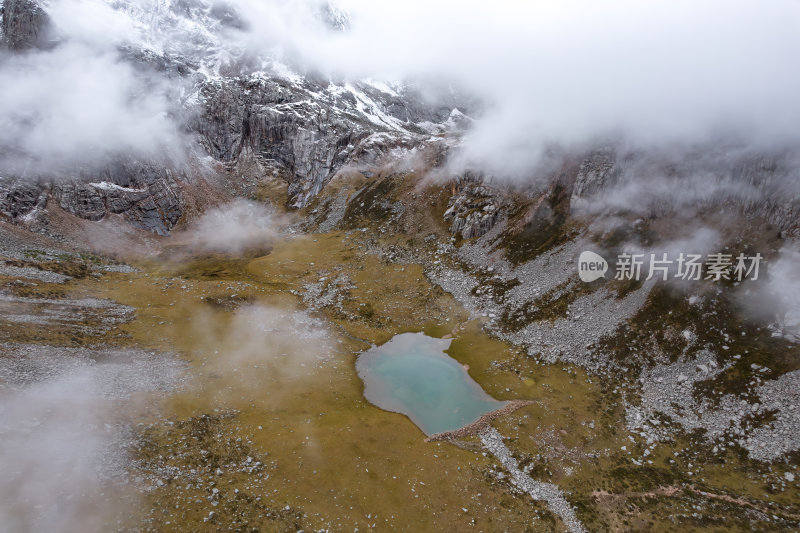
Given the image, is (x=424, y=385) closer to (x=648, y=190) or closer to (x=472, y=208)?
(x=648, y=190)

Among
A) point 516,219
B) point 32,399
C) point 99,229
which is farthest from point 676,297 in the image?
point 99,229

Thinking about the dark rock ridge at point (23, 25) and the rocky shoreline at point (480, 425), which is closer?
the rocky shoreline at point (480, 425)

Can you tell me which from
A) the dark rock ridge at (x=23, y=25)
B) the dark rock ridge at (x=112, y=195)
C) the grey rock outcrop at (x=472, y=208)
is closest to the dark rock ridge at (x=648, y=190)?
the grey rock outcrop at (x=472, y=208)

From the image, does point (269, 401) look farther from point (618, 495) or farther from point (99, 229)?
Result: point (99, 229)

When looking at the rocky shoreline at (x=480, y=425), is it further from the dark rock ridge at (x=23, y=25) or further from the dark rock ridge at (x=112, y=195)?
the dark rock ridge at (x=23, y=25)

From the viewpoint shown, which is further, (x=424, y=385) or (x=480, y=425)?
(x=424, y=385)

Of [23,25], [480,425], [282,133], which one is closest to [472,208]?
[480,425]
